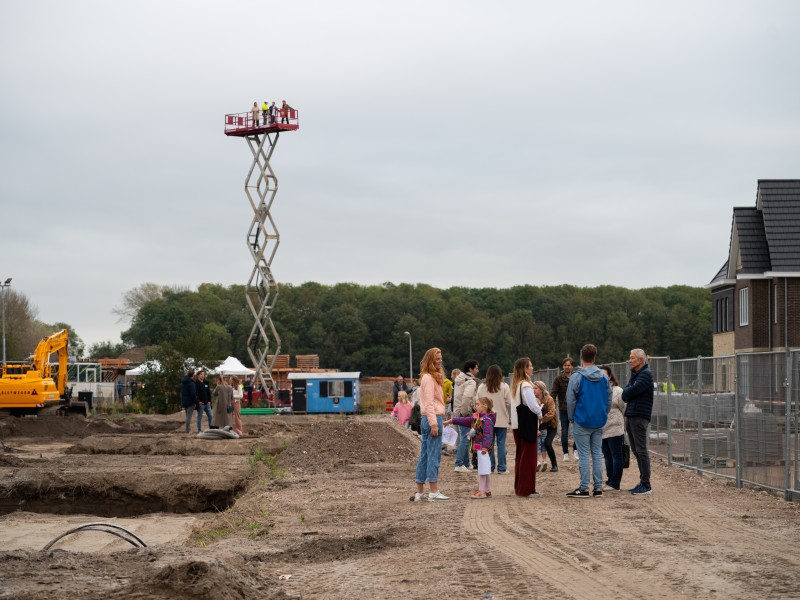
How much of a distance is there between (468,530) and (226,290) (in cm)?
12153

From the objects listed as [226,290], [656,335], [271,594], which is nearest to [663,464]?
[271,594]

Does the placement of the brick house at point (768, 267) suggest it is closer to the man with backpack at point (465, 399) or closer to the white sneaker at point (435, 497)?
the man with backpack at point (465, 399)

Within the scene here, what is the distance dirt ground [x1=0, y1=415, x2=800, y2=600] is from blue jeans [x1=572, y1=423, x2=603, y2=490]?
426 millimetres

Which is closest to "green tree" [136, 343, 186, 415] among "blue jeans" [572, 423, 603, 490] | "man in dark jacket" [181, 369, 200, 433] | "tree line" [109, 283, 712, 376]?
"man in dark jacket" [181, 369, 200, 433]

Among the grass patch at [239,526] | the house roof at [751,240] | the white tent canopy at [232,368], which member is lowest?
the grass patch at [239,526]

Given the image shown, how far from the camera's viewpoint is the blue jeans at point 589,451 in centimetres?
1436

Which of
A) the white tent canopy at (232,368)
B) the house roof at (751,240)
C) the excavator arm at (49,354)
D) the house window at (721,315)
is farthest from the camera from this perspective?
the white tent canopy at (232,368)

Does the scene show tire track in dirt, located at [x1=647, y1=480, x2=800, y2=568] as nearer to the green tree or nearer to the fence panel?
the fence panel

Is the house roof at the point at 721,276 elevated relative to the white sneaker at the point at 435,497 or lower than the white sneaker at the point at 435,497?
elevated

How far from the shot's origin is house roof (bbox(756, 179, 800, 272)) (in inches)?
1794

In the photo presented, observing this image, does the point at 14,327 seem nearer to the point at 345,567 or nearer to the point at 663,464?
the point at 663,464

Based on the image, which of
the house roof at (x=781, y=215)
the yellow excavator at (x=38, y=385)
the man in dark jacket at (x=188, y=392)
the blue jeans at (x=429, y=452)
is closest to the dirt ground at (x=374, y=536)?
the blue jeans at (x=429, y=452)

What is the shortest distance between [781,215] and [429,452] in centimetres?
3595

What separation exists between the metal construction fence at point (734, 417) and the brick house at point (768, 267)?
25666 millimetres
